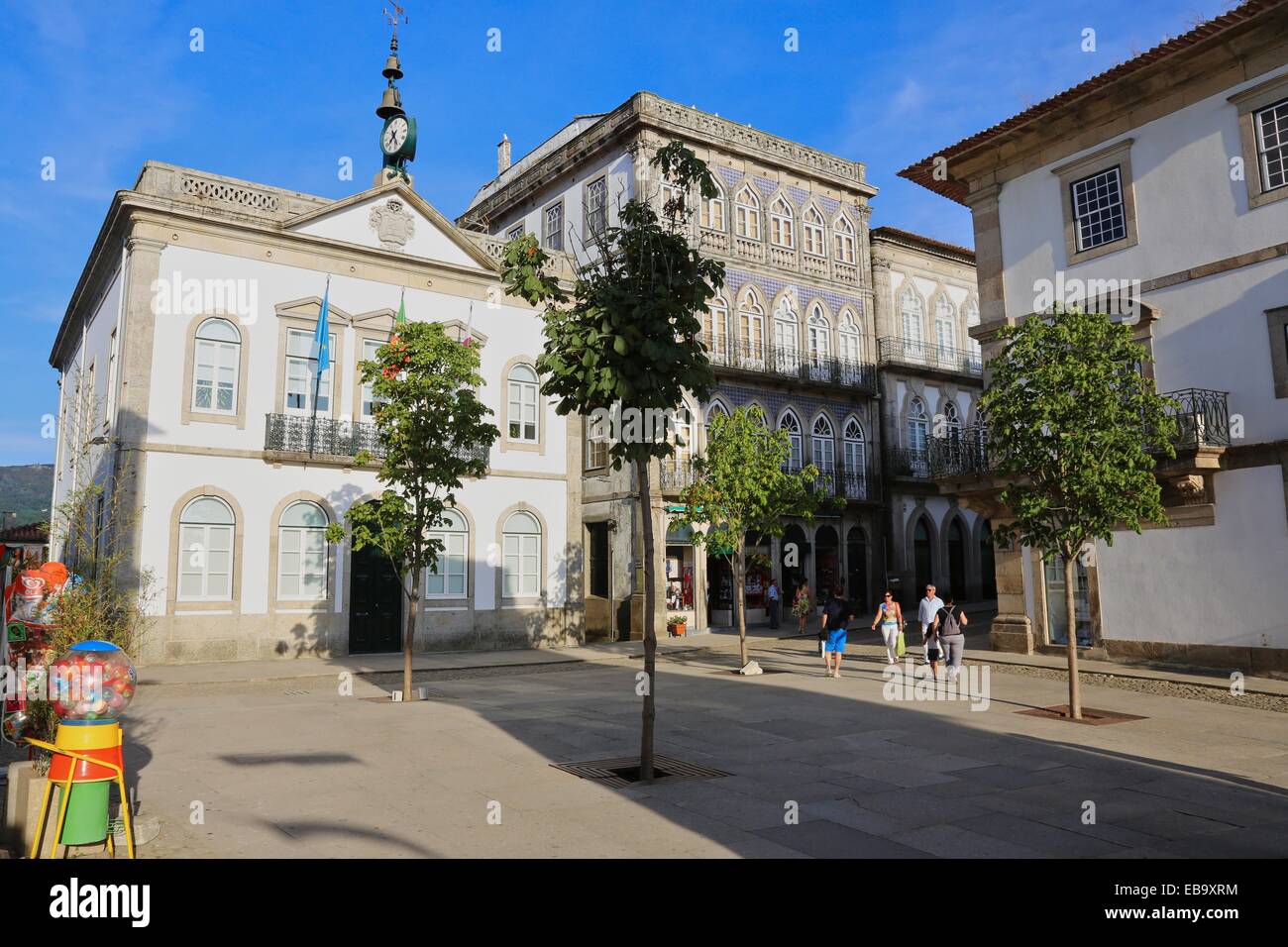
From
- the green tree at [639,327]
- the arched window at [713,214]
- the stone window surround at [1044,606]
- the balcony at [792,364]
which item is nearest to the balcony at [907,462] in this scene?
the balcony at [792,364]

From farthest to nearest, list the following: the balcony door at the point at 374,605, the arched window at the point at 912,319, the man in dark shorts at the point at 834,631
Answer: the arched window at the point at 912,319 < the balcony door at the point at 374,605 < the man in dark shorts at the point at 834,631

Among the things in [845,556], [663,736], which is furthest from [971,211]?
[663,736]

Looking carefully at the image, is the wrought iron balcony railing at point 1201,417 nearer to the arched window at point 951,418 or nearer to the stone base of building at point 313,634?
the stone base of building at point 313,634

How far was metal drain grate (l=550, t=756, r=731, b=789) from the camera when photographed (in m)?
8.30

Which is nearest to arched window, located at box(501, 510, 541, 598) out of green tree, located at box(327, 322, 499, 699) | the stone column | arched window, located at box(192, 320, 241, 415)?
arched window, located at box(192, 320, 241, 415)

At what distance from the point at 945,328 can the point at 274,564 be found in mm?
27422

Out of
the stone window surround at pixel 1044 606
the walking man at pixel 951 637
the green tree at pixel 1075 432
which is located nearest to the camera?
the green tree at pixel 1075 432

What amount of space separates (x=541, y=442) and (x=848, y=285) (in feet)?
47.6

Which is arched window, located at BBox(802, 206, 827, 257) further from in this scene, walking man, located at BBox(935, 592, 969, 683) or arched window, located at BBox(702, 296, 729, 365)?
walking man, located at BBox(935, 592, 969, 683)

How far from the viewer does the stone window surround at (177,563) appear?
1905 cm

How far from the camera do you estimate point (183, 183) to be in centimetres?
2014

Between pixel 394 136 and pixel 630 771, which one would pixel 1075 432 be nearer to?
pixel 630 771

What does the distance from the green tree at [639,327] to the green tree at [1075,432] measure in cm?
596

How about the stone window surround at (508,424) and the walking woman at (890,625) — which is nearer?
the walking woman at (890,625)
